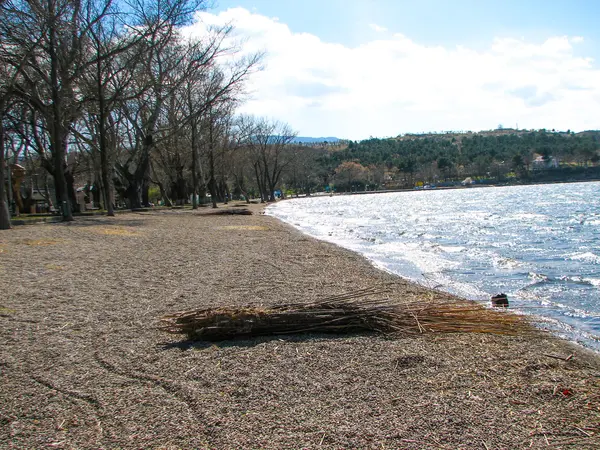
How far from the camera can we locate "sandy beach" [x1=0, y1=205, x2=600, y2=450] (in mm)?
3693

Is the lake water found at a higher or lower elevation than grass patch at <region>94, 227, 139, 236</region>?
lower

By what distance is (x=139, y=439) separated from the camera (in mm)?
3615

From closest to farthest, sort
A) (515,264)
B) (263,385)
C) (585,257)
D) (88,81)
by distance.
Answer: (263,385)
(515,264)
(585,257)
(88,81)

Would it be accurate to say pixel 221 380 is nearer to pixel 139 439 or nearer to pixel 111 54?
pixel 139 439

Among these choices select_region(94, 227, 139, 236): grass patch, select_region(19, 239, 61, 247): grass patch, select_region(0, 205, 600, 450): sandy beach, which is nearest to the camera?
select_region(0, 205, 600, 450): sandy beach

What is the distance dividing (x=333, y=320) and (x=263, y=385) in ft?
5.96

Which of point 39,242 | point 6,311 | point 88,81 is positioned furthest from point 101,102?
point 6,311

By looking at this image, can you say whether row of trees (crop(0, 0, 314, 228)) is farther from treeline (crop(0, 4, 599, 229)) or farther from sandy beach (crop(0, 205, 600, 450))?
sandy beach (crop(0, 205, 600, 450))

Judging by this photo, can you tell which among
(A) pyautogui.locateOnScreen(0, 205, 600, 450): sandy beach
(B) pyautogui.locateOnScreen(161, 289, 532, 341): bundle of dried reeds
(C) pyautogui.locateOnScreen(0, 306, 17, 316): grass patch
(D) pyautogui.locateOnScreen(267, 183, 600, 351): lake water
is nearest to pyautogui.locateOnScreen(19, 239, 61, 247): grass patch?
(A) pyautogui.locateOnScreen(0, 205, 600, 450): sandy beach

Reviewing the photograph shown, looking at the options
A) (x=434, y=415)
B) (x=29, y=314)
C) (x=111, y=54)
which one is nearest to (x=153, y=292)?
(x=29, y=314)

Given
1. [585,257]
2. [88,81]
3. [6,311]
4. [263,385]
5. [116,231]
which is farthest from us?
[88,81]

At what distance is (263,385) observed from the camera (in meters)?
4.60

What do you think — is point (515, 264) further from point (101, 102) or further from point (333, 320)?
point (101, 102)

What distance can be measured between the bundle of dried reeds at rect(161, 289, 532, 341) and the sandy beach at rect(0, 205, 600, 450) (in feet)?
0.52
